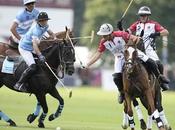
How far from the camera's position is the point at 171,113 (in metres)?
31.0

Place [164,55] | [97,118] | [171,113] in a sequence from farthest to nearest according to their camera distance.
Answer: [164,55]
[171,113]
[97,118]

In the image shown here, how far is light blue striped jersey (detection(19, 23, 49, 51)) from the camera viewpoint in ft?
71.0

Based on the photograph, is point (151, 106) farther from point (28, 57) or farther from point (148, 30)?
point (28, 57)

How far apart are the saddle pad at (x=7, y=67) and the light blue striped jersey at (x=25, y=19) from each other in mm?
990

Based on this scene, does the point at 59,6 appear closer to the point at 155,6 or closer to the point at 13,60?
the point at 155,6

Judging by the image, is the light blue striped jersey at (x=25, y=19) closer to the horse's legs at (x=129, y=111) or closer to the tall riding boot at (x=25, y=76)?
the tall riding boot at (x=25, y=76)

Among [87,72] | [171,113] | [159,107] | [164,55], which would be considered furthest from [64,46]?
[87,72]

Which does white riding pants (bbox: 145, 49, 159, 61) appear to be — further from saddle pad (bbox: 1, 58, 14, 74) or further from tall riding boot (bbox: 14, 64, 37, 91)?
saddle pad (bbox: 1, 58, 14, 74)

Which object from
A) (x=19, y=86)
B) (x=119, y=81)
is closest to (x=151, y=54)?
(x=119, y=81)

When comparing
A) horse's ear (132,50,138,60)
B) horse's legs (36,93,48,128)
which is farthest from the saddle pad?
horse's ear (132,50,138,60)

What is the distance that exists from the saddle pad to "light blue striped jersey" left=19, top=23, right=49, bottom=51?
0.73 meters

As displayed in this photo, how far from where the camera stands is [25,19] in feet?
75.6

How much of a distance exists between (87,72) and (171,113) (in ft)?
149

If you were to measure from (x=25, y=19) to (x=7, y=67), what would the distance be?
134cm
